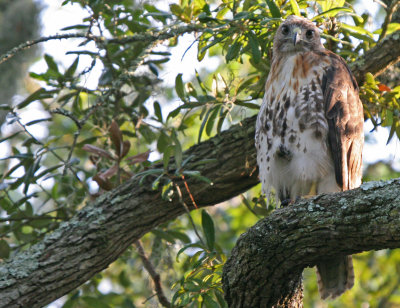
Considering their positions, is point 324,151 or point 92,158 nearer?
point 324,151

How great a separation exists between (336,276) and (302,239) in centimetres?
96

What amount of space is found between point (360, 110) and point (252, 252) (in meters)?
1.59

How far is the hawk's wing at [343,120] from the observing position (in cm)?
378

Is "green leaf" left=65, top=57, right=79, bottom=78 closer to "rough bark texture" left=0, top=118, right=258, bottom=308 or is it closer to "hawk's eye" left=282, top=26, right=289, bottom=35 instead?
"rough bark texture" left=0, top=118, right=258, bottom=308

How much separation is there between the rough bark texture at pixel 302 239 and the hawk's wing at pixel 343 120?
1001 millimetres

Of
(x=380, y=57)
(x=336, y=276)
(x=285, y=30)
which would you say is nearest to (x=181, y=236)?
(x=336, y=276)

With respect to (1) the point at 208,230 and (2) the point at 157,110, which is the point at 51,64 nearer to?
(2) the point at 157,110

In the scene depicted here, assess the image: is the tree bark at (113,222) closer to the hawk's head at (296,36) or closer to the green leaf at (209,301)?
the hawk's head at (296,36)

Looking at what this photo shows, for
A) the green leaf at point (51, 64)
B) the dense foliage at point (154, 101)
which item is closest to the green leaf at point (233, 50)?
the dense foliage at point (154, 101)

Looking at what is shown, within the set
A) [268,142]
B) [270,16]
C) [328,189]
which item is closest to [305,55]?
[270,16]

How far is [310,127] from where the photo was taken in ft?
→ 12.4

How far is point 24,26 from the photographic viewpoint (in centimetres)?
559

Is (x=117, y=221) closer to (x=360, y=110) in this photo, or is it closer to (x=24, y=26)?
(x=360, y=110)

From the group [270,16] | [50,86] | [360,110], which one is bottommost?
[360,110]
